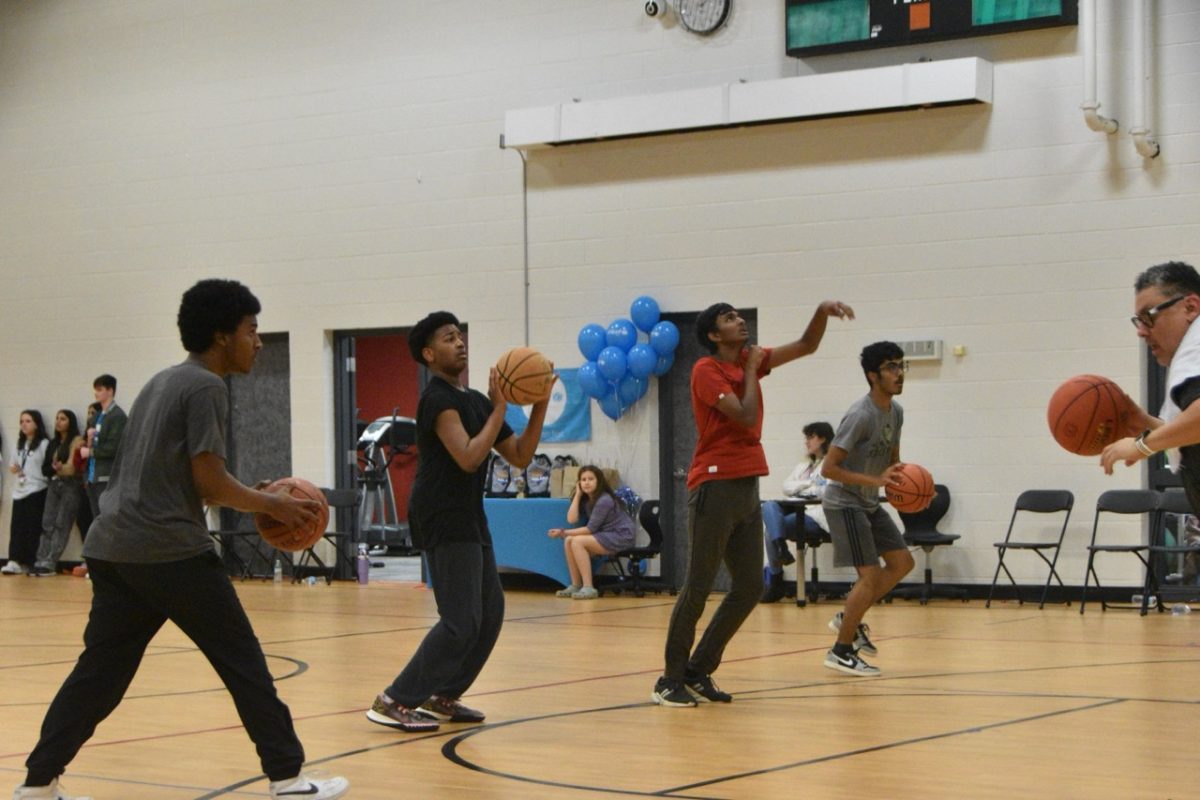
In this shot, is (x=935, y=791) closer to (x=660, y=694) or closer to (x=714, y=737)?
(x=714, y=737)

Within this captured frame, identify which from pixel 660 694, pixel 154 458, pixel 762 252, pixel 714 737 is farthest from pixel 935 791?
pixel 762 252

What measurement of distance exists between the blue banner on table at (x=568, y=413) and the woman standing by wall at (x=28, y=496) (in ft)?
18.9

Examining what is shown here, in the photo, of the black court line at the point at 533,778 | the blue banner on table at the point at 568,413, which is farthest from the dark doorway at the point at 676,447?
the black court line at the point at 533,778

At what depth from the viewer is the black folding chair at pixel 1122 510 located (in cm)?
1154

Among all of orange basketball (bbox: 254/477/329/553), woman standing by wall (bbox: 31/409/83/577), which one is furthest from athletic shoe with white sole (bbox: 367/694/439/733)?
woman standing by wall (bbox: 31/409/83/577)

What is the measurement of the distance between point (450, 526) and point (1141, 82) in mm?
8113

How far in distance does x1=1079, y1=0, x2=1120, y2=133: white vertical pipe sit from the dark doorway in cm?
351

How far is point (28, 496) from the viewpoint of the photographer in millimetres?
16734

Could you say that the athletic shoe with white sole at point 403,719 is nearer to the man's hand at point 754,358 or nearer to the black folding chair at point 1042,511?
the man's hand at point 754,358

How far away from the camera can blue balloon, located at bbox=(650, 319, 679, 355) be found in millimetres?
13539

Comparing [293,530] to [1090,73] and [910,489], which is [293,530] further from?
[1090,73]

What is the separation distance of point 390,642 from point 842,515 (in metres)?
3.33

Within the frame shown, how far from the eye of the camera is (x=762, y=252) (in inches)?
530

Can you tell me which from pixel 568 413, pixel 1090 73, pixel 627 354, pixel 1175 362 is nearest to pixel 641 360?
pixel 627 354
